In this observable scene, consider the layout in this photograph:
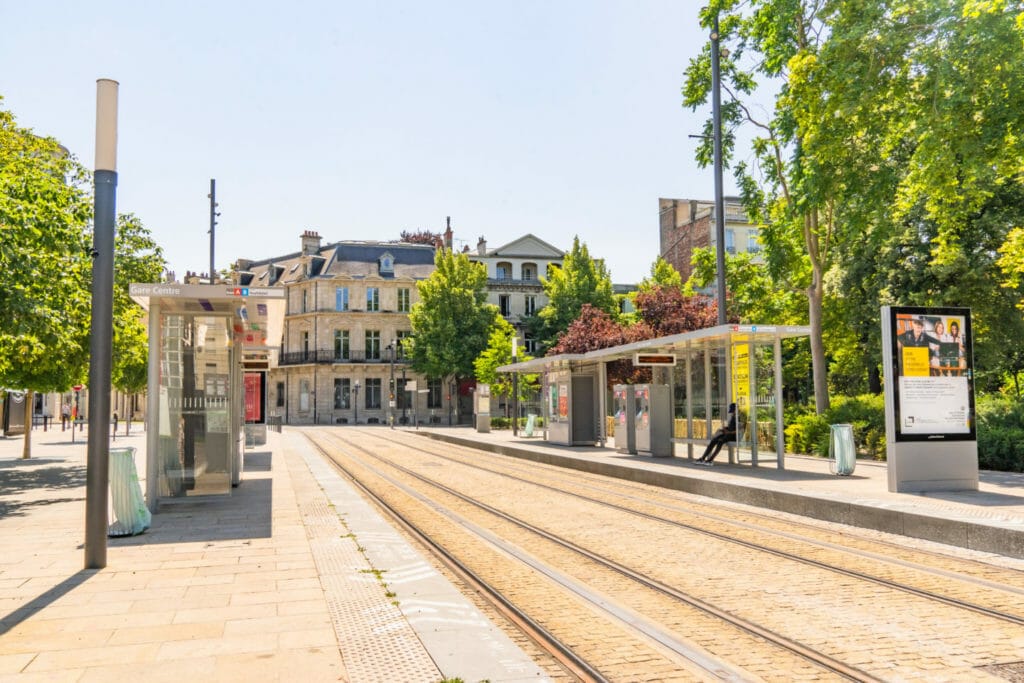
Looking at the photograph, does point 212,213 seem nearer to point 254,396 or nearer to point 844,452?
point 254,396

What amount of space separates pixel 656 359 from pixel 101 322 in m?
15.0

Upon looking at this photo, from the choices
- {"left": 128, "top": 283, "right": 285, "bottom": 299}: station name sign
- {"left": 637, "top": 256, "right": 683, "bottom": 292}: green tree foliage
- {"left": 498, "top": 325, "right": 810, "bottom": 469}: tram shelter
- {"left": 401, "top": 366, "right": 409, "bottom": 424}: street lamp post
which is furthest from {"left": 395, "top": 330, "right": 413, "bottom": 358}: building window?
{"left": 128, "top": 283, "right": 285, "bottom": 299}: station name sign

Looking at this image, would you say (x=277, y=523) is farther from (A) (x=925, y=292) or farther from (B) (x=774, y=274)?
(A) (x=925, y=292)

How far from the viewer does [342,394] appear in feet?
227

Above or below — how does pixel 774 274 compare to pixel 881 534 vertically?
above

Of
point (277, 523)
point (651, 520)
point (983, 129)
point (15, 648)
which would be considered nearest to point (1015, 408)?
point (983, 129)

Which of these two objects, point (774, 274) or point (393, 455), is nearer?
point (774, 274)

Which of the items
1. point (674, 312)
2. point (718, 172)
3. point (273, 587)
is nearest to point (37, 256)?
point (273, 587)

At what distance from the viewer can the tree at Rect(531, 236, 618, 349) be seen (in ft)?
203

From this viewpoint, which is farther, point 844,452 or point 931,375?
point 844,452

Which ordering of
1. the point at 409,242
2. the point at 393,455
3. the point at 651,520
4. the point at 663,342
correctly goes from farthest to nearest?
1. the point at 409,242
2. the point at 393,455
3. the point at 663,342
4. the point at 651,520

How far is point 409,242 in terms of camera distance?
78.7 meters

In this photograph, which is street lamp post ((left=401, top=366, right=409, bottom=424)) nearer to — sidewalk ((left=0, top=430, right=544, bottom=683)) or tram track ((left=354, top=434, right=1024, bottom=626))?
tram track ((left=354, top=434, right=1024, bottom=626))

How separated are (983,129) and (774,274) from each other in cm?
812
